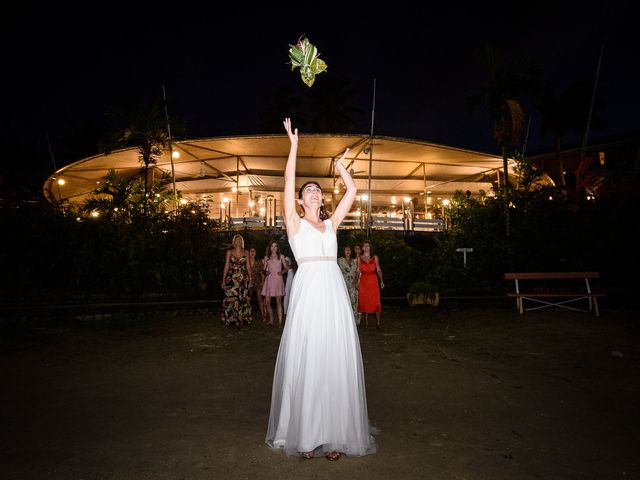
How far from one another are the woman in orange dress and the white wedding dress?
6.22 m

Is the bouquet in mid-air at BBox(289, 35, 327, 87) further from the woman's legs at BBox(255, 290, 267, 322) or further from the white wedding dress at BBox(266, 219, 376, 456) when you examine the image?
the woman's legs at BBox(255, 290, 267, 322)

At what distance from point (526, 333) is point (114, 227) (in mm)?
11583

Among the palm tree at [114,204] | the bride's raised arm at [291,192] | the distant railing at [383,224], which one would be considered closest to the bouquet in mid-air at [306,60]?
the bride's raised arm at [291,192]

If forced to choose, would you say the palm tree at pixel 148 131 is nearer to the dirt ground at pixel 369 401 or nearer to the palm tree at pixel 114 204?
the palm tree at pixel 114 204

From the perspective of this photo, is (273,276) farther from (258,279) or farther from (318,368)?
(318,368)

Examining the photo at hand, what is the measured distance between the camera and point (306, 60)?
149 inches

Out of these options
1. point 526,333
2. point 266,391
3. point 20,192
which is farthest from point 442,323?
point 20,192

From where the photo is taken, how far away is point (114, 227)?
12758mm

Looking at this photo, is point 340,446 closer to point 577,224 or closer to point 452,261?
point 452,261

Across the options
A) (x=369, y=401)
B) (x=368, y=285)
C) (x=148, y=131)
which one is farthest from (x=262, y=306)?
(x=148, y=131)

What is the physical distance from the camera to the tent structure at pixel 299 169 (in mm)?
17781

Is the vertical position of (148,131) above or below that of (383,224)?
above

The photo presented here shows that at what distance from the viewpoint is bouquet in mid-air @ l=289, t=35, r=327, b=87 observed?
3727 millimetres

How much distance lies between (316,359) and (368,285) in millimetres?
6565
